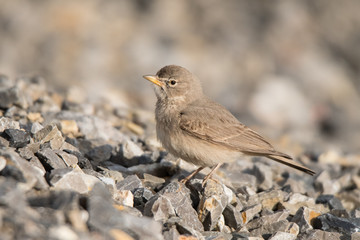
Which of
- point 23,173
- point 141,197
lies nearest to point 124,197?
point 141,197

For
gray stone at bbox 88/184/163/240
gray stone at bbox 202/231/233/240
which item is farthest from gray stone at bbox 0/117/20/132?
gray stone at bbox 202/231/233/240

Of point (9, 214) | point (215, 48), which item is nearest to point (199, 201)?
point (9, 214)

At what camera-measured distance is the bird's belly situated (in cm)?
653

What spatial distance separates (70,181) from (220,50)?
14.9m

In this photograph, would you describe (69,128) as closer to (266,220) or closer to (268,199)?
(268,199)

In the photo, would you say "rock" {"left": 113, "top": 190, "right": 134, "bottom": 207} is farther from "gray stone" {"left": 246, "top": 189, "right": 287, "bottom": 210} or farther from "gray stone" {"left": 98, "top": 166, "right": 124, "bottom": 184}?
"gray stone" {"left": 246, "top": 189, "right": 287, "bottom": 210}

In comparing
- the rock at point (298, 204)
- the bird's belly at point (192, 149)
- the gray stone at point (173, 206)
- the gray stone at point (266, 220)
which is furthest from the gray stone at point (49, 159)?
the rock at point (298, 204)

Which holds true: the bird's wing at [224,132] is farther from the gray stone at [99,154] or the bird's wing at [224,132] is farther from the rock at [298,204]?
the gray stone at [99,154]

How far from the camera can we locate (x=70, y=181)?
469 centimetres

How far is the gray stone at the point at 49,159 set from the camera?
518cm

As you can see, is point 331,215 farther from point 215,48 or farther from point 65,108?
point 215,48

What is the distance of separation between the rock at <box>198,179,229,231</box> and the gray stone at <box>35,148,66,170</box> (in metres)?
1.58

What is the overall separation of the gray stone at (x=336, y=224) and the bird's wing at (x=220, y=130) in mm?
1057

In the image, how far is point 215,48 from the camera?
19.2m
